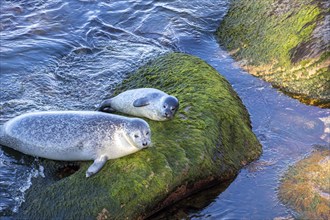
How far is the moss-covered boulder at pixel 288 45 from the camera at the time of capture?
839cm

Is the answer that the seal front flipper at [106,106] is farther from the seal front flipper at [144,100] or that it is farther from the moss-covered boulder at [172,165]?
the moss-covered boulder at [172,165]

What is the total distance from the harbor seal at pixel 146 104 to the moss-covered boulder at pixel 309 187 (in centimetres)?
155

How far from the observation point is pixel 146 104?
22.6ft

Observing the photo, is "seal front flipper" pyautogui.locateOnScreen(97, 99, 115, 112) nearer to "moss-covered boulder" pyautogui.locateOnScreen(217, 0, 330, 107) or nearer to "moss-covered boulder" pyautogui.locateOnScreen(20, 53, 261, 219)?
"moss-covered boulder" pyautogui.locateOnScreen(20, 53, 261, 219)

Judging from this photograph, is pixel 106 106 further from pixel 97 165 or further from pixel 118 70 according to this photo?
pixel 118 70

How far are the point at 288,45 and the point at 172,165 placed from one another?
372 cm

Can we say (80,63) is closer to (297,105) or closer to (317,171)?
(297,105)

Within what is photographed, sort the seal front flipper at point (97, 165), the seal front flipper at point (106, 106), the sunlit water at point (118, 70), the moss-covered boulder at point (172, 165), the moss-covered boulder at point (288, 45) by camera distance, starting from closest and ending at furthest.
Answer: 1. the moss-covered boulder at point (172, 165)
2. the seal front flipper at point (97, 165)
3. the sunlit water at point (118, 70)
4. the seal front flipper at point (106, 106)
5. the moss-covered boulder at point (288, 45)

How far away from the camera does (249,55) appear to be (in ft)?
30.6

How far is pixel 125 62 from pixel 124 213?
4347 millimetres

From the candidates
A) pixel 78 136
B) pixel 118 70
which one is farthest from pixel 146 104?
pixel 118 70

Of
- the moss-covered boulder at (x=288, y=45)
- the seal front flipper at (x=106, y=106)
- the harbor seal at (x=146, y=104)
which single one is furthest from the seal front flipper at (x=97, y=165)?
the moss-covered boulder at (x=288, y=45)

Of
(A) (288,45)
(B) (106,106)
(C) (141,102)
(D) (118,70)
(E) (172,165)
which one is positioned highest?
(A) (288,45)

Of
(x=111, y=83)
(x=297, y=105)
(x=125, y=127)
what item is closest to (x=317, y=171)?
(x=297, y=105)
